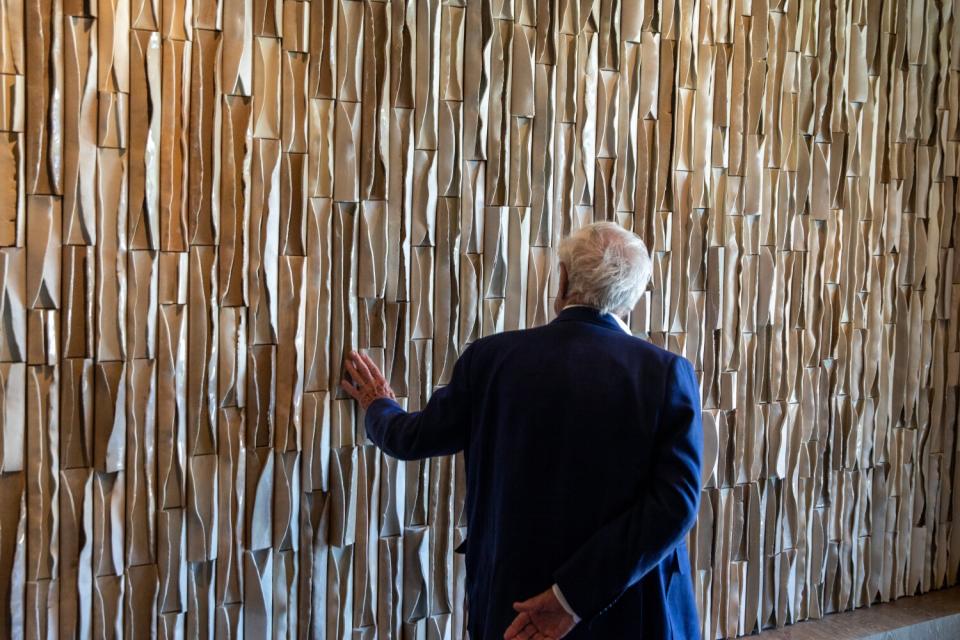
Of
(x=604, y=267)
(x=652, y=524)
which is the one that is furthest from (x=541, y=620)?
(x=604, y=267)

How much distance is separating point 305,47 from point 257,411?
111 cm

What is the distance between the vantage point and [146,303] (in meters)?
2.59

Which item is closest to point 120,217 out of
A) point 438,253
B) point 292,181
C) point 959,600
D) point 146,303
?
point 146,303

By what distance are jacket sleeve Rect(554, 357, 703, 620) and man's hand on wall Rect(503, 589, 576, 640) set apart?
5cm

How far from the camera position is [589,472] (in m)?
2.14

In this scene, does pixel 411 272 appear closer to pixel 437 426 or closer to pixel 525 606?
pixel 437 426

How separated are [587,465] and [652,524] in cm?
20

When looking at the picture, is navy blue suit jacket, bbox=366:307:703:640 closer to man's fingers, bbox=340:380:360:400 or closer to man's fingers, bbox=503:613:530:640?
man's fingers, bbox=503:613:530:640

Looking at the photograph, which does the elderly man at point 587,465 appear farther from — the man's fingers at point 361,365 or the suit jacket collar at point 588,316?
the man's fingers at point 361,365

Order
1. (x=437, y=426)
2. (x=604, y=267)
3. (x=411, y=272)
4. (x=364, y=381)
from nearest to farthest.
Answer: (x=604, y=267), (x=437, y=426), (x=364, y=381), (x=411, y=272)

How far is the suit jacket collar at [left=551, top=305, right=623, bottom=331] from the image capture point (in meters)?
2.22

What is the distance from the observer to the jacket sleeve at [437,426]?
2.36 metres

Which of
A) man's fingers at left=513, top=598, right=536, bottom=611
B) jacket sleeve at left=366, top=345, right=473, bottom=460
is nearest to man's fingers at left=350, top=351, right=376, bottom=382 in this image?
jacket sleeve at left=366, top=345, right=473, bottom=460

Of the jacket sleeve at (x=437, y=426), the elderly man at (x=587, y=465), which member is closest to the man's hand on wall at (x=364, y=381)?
the jacket sleeve at (x=437, y=426)
